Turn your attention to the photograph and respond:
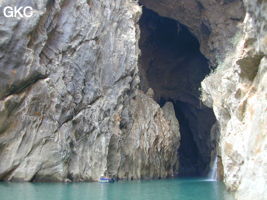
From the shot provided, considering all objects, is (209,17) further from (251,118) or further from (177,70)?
(251,118)

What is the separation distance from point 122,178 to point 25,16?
599 inches

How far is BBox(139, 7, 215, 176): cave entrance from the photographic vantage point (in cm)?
4575

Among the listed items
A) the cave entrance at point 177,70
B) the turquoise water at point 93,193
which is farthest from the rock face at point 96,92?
the cave entrance at point 177,70

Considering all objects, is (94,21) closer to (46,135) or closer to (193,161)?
(46,135)

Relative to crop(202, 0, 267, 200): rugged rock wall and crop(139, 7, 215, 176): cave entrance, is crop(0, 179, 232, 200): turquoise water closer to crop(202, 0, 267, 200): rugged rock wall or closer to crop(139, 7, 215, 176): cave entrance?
crop(202, 0, 267, 200): rugged rock wall

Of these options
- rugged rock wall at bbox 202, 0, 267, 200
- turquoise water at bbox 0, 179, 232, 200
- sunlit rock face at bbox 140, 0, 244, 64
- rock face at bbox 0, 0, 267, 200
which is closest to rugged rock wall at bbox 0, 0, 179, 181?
rock face at bbox 0, 0, 267, 200

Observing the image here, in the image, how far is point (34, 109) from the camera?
24.0m

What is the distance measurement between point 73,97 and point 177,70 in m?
24.2

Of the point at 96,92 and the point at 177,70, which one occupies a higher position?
the point at 177,70

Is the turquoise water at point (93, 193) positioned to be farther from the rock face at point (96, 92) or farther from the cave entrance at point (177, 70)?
the cave entrance at point (177, 70)

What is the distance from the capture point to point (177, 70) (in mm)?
48656

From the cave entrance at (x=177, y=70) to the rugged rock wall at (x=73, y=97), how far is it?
1122cm

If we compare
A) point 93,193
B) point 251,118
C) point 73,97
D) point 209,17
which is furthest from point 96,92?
point 251,118

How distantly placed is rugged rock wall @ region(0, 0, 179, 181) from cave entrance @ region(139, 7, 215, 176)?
11.2 m
